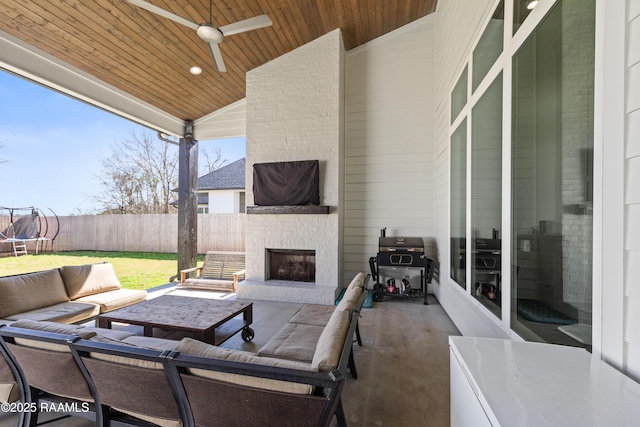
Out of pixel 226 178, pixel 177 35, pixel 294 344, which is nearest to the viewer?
pixel 294 344

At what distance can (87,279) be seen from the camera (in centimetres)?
352

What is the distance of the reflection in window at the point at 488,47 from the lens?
2195 mm

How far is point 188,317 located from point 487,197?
3.26 m

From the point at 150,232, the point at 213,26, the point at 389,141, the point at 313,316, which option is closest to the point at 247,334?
the point at 313,316

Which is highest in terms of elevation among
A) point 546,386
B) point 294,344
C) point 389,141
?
point 389,141

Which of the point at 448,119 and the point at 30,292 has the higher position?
the point at 448,119

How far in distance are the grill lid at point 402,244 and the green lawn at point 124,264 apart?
4.87 m

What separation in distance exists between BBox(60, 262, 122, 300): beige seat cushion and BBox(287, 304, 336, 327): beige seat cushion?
2.96m

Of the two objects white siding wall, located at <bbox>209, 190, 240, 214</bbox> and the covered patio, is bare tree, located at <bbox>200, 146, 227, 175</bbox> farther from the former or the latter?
the covered patio

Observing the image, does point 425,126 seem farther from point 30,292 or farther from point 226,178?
point 226,178

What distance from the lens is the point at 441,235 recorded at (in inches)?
168

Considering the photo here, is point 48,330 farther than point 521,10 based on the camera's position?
No

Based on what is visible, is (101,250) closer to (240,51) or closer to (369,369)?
(240,51)

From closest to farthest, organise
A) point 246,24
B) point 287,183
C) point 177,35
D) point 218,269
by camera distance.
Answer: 1. point 246,24
2. point 177,35
3. point 287,183
4. point 218,269
